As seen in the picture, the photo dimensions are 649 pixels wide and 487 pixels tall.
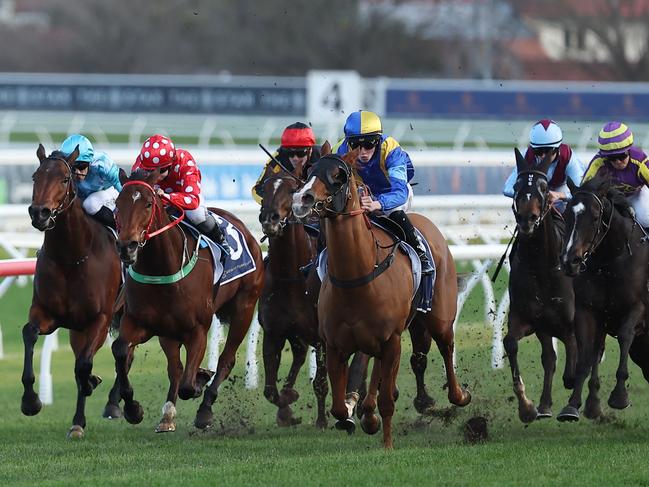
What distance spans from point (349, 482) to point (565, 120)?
21325 mm

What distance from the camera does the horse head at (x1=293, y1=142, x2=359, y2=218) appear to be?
6.37m

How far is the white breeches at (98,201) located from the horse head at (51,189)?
0.40m

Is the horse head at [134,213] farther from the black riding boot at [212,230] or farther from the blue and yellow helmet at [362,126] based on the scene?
the blue and yellow helmet at [362,126]

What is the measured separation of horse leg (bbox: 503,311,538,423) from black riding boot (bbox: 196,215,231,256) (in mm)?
1687

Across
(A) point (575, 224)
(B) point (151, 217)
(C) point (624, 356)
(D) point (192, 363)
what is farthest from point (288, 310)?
(C) point (624, 356)

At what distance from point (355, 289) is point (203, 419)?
57.6 inches

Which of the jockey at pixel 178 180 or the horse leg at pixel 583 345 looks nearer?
the jockey at pixel 178 180

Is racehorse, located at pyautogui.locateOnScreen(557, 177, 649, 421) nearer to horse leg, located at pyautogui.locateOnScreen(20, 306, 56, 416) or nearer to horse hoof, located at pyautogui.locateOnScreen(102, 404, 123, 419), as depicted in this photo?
horse hoof, located at pyautogui.locateOnScreen(102, 404, 123, 419)

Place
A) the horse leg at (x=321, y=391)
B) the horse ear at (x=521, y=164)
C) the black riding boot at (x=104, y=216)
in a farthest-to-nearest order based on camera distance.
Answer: the horse leg at (x=321, y=391), the black riding boot at (x=104, y=216), the horse ear at (x=521, y=164)

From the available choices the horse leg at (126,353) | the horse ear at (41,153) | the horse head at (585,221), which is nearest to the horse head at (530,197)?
the horse head at (585,221)

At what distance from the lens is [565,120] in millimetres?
26688

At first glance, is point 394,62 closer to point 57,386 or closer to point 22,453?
point 57,386

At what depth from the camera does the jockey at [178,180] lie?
7531mm

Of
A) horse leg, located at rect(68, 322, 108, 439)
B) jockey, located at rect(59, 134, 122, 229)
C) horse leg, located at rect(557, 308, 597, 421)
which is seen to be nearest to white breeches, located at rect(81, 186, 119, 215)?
jockey, located at rect(59, 134, 122, 229)
